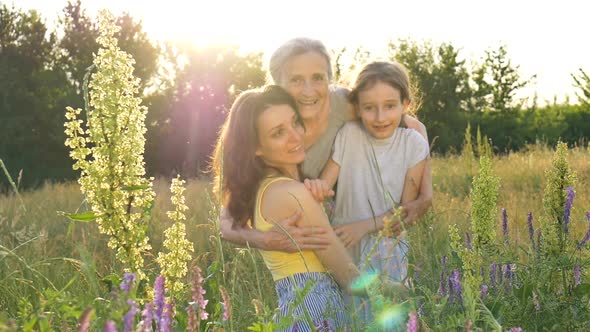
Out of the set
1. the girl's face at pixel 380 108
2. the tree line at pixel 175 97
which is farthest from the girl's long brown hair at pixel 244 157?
the tree line at pixel 175 97

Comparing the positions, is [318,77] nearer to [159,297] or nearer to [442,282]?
[442,282]

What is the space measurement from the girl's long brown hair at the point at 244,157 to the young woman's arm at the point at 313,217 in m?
0.30

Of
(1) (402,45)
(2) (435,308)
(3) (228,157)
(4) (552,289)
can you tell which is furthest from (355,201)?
(1) (402,45)

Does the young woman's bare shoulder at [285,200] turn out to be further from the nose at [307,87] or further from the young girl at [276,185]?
the nose at [307,87]

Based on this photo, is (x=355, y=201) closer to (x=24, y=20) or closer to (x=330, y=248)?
(x=330, y=248)

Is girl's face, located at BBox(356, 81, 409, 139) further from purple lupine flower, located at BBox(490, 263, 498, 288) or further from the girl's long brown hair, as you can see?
purple lupine flower, located at BBox(490, 263, 498, 288)

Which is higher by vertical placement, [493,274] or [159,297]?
[159,297]

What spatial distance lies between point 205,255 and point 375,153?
51.4 inches

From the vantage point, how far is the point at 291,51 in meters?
4.68

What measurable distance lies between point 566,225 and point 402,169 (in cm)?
197

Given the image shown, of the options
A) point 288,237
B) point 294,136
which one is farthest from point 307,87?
point 288,237

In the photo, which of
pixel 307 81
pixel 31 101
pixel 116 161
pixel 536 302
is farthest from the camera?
pixel 31 101

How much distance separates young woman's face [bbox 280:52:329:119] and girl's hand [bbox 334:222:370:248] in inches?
29.6

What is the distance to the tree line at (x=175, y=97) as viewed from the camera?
22.7 meters
